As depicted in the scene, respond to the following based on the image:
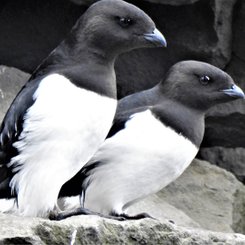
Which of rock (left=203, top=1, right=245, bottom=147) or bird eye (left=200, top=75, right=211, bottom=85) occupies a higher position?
bird eye (left=200, top=75, right=211, bottom=85)

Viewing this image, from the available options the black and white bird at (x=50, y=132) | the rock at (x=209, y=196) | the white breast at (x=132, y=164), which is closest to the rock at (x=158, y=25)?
the rock at (x=209, y=196)

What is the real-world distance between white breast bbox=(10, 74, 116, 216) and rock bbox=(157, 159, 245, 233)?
8.83ft

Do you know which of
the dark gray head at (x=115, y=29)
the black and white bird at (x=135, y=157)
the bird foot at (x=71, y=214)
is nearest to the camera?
the bird foot at (x=71, y=214)

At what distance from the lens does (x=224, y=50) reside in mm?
8672

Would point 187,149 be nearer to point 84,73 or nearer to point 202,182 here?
point 84,73

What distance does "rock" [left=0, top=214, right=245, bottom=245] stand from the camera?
217 inches

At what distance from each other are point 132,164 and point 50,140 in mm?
1070

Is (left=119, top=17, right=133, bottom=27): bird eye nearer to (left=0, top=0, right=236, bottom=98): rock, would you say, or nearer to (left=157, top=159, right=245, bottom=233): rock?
(left=0, top=0, right=236, bottom=98): rock

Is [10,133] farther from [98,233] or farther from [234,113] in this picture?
[234,113]

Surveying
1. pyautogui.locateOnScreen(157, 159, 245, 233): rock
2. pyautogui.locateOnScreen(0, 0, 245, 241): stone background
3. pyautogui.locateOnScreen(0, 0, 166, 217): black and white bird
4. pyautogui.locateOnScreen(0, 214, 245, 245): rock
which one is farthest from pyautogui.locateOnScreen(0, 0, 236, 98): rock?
pyautogui.locateOnScreen(0, 214, 245, 245): rock

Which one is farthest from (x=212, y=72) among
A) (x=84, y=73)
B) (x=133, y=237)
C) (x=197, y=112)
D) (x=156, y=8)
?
(x=133, y=237)

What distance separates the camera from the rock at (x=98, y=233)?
5.52 m

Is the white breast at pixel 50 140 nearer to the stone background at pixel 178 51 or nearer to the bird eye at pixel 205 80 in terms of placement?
the bird eye at pixel 205 80

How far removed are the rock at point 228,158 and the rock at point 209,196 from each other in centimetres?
13
